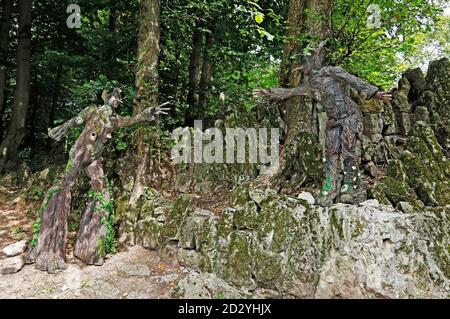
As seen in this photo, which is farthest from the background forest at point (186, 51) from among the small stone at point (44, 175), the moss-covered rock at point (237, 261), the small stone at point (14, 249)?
the moss-covered rock at point (237, 261)

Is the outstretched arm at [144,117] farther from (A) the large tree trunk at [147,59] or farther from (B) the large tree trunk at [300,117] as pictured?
(B) the large tree trunk at [300,117]

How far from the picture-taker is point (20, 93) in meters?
9.33

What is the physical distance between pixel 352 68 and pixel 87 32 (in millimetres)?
7585

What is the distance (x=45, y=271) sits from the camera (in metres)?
4.71

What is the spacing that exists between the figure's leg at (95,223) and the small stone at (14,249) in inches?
41.6

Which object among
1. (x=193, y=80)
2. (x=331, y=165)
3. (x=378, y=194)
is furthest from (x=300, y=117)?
(x=193, y=80)

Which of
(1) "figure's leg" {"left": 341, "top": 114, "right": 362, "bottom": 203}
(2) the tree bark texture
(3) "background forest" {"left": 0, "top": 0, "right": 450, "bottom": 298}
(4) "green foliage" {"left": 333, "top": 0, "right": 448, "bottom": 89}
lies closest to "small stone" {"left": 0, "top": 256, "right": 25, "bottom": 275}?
(3) "background forest" {"left": 0, "top": 0, "right": 450, "bottom": 298}

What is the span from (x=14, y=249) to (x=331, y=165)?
17.7ft

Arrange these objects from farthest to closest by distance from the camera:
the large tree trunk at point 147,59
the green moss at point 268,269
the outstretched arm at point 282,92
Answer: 1. the large tree trunk at point 147,59
2. the outstretched arm at point 282,92
3. the green moss at point 268,269

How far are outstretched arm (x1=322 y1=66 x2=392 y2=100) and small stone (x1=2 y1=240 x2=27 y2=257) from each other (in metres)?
5.77

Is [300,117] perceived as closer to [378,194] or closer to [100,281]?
[378,194]

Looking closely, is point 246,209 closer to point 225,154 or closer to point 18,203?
point 225,154

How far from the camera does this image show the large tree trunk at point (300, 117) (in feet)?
18.3
